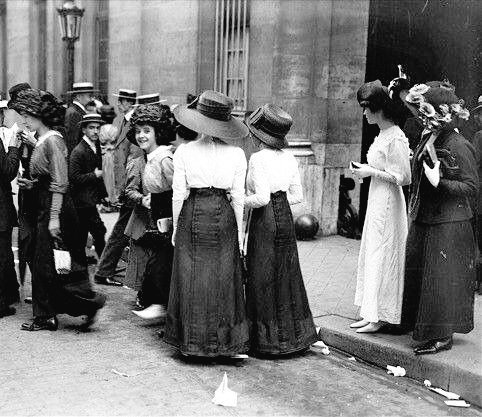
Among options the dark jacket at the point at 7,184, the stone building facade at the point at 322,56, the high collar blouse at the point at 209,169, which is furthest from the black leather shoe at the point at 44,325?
the stone building facade at the point at 322,56

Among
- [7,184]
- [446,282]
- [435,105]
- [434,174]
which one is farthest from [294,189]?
[7,184]

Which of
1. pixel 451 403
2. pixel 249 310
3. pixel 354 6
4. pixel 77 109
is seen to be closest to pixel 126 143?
pixel 77 109

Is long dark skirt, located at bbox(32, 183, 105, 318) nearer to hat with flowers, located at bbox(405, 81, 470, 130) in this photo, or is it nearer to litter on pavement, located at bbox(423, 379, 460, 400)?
litter on pavement, located at bbox(423, 379, 460, 400)

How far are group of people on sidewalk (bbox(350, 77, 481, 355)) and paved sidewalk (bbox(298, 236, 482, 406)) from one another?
14cm

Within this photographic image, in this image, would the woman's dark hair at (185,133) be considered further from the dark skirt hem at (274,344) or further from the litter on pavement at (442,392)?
the litter on pavement at (442,392)

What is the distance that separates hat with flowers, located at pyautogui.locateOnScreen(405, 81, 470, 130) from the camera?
5.53 m

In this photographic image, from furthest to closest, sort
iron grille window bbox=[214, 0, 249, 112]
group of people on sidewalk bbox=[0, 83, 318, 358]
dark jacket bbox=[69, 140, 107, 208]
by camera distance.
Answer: iron grille window bbox=[214, 0, 249, 112]
dark jacket bbox=[69, 140, 107, 208]
group of people on sidewalk bbox=[0, 83, 318, 358]

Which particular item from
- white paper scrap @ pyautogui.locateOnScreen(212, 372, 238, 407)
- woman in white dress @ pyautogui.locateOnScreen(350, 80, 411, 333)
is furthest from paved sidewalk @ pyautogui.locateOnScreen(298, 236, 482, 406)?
white paper scrap @ pyautogui.locateOnScreen(212, 372, 238, 407)

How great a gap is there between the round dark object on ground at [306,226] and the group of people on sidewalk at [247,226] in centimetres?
405

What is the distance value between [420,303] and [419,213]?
70 cm

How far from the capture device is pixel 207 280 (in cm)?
569

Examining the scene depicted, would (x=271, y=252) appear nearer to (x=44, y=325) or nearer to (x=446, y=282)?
(x=446, y=282)

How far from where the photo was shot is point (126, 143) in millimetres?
10242

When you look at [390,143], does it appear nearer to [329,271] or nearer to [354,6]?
[329,271]
